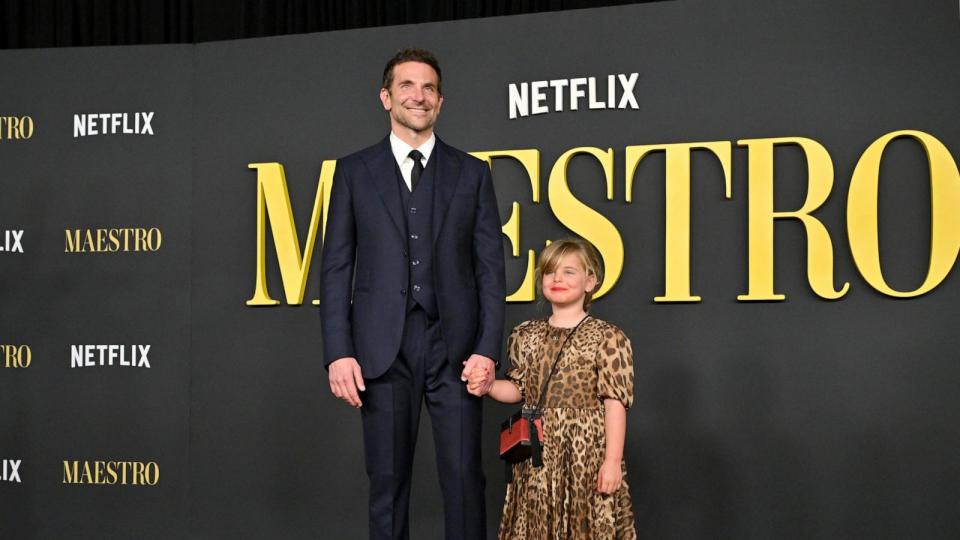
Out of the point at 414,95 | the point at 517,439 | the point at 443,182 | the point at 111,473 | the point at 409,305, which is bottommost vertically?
the point at 111,473

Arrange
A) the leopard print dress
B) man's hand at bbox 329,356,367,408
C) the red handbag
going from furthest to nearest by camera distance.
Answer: the leopard print dress
the red handbag
man's hand at bbox 329,356,367,408

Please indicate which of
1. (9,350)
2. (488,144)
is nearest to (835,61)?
(488,144)

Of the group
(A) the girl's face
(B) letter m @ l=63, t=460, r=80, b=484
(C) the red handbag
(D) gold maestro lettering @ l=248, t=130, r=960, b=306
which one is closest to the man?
(C) the red handbag

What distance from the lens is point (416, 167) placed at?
98.0 inches

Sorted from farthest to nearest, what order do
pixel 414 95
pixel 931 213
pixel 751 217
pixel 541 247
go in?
pixel 541 247 → pixel 751 217 → pixel 931 213 → pixel 414 95

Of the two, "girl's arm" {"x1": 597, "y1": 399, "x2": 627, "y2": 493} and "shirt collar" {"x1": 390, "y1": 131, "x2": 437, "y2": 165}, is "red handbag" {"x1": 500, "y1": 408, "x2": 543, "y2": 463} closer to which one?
"girl's arm" {"x1": 597, "y1": 399, "x2": 627, "y2": 493}

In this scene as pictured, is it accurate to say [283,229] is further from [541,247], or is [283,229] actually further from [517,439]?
[517,439]

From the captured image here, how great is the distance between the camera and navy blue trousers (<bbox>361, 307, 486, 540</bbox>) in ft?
7.78

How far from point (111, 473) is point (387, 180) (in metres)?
2.30

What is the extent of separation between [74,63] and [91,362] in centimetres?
127

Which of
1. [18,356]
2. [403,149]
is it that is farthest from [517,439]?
[18,356]

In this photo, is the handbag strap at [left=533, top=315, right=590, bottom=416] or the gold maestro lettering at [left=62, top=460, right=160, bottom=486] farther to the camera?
the gold maestro lettering at [left=62, top=460, right=160, bottom=486]

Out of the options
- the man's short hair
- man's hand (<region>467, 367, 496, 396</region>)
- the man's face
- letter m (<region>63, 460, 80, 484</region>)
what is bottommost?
letter m (<region>63, 460, 80, 484</region>)

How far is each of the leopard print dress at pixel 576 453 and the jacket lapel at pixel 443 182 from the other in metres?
0.55
